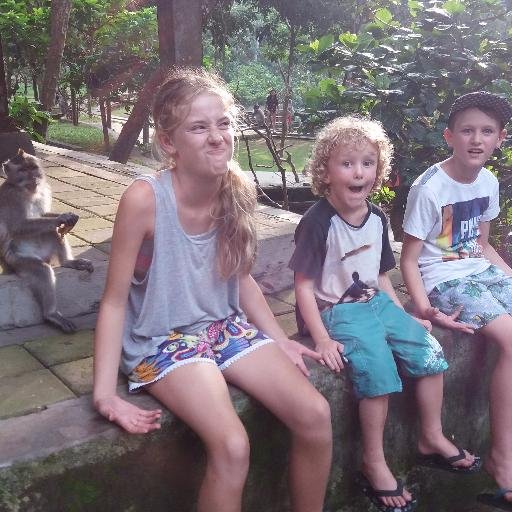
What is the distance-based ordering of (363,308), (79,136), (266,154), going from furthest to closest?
(266,154) → (79,136) → (363,308)

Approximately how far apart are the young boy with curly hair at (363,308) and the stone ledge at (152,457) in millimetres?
183

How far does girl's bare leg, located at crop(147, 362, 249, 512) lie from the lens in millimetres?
2082

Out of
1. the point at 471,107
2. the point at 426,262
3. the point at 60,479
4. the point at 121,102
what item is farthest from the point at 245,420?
the point at 121,102

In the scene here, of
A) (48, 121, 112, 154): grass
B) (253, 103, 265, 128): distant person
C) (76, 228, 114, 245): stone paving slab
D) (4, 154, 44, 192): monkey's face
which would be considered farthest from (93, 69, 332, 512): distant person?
(48, 121, 112, 154): grass

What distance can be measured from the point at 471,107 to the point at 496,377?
1227 mm

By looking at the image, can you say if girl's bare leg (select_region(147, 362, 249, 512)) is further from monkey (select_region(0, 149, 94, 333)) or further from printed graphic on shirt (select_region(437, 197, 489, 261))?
printed graphic on shirt (select_region(437, 197, 489, 261))

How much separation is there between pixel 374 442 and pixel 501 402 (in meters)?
0.74

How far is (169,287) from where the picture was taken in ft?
7.99

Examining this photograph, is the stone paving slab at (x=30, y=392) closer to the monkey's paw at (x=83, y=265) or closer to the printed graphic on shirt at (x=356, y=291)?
the monkey's paw at (x=83, y=265)

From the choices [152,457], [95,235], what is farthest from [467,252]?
[95,235]

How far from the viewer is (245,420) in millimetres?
2443

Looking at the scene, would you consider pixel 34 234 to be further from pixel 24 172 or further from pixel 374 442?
pixel 374 442

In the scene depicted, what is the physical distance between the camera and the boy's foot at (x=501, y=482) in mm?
2818

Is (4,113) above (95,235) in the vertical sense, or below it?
above
